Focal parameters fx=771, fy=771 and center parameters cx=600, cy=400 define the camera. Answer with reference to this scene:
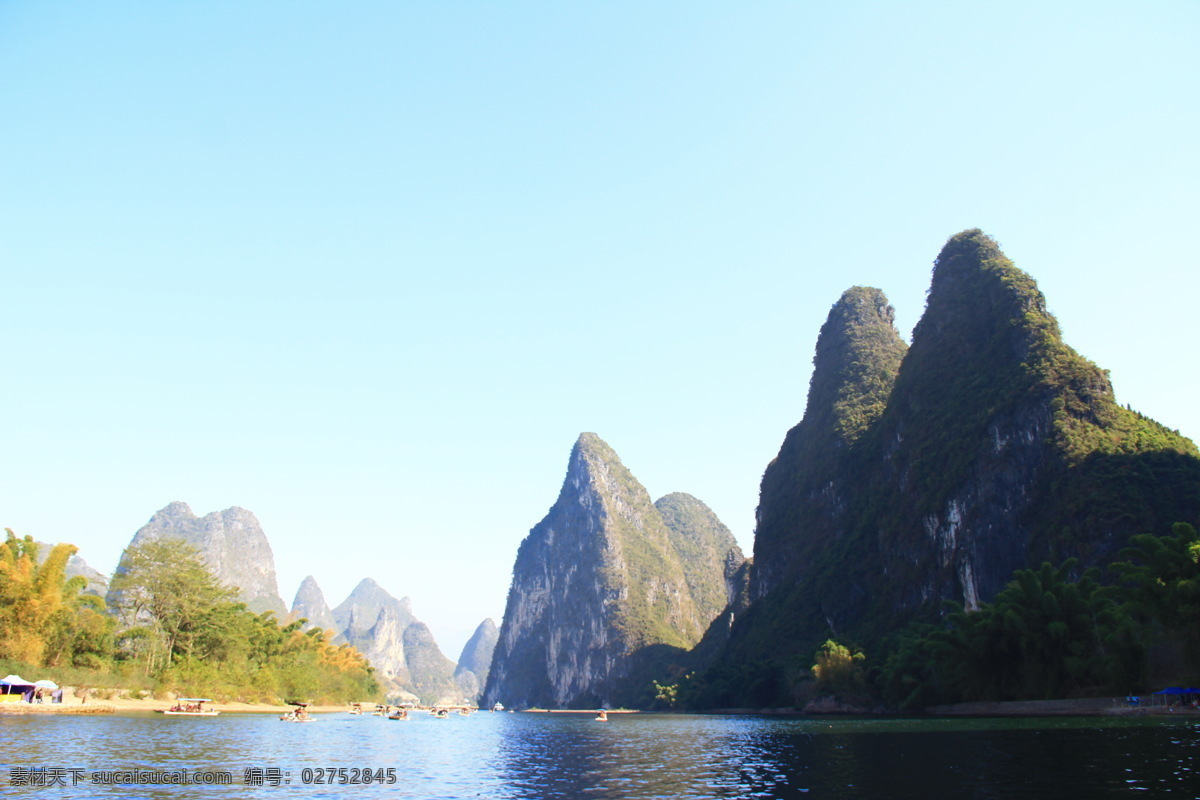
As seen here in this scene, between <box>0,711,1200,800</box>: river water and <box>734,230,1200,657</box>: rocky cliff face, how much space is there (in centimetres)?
4334

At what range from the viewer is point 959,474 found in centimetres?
9494

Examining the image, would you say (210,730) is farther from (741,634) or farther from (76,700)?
(741,634)

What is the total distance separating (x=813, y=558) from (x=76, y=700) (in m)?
113

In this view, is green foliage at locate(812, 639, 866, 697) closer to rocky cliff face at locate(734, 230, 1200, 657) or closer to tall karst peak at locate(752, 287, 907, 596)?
rocky cliff face at locate(734, 230, 1200, 657)

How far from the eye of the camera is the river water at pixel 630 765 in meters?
19.2

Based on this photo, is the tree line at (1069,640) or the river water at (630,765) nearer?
the river water at (630,765)

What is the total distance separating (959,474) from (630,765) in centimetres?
7858

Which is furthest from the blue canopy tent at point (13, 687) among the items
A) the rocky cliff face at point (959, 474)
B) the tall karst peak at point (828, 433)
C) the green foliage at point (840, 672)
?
the tall karst peak at point (828, 433)

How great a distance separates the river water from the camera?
19.2m

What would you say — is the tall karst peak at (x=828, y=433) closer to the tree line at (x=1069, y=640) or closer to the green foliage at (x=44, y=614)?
the tree line at (x=1069, y=640)

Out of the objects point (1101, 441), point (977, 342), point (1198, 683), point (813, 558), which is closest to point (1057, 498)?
point (1101, 441)

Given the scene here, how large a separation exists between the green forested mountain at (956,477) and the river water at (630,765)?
40.8 metres

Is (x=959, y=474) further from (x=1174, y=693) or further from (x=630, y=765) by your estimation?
(x=630, y=765)

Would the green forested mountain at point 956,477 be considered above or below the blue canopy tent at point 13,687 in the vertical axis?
above
